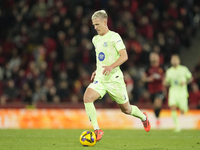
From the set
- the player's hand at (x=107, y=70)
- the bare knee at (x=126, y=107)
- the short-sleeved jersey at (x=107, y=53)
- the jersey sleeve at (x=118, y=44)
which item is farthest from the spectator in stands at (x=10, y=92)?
the player's hand at (x=107, y=70)

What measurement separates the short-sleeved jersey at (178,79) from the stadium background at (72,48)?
1482 millimetres

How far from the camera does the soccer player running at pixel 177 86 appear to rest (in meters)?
11.6

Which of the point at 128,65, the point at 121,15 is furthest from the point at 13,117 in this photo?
the point at 121,15

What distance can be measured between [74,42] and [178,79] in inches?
189

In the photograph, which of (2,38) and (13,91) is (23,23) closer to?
(2,38)

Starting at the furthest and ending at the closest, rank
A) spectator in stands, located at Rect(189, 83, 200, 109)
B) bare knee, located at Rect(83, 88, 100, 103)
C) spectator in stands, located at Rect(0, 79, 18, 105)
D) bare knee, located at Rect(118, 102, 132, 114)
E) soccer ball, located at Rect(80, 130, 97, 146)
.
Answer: spectator in stands, located at Rect(0, 79, 18, 105)
spectator in stands, located at Rect(189, 83, 200, 109)
bare knee, located at Rect(118, 102, 132, 114)
bare knee, located at Rect(83, 88, 100, 103)
soccer ball, located at Rect(80, 130, 97, 146)

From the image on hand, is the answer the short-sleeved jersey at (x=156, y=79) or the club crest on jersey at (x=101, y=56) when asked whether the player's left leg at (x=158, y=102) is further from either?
the club crest on jersey at (x=101, y=56)

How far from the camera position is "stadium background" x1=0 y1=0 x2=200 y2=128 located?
1362cm

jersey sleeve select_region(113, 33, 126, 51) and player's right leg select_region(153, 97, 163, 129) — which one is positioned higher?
jersey sleeve select_region(113, 33, 126, 51)

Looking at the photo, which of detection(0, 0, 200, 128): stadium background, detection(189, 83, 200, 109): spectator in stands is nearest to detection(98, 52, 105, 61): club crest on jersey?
detection(0, 0, 200, 128): stadium background

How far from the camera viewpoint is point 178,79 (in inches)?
463

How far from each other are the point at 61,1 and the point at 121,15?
2.64 metres

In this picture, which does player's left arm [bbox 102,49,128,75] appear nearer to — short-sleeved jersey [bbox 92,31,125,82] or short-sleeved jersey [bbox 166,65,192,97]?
short-sleeved jersey [bbox 92,31,125,82]

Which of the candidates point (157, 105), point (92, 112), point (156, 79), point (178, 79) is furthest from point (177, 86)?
point (92, 112)
